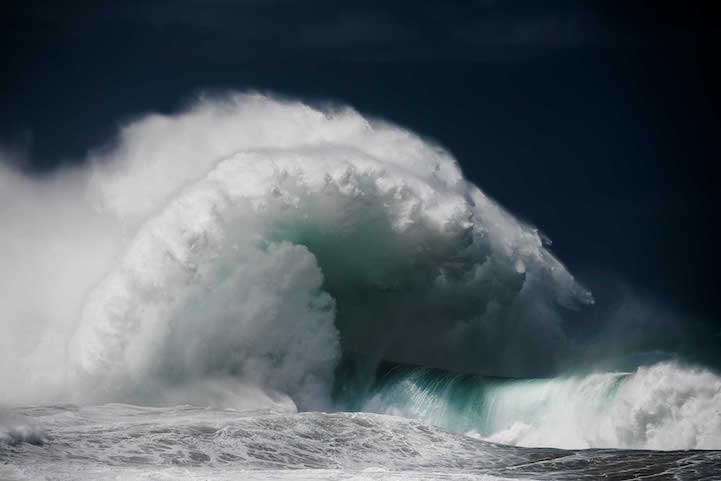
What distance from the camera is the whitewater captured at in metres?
18.0

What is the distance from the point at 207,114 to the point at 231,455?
13.6 meters

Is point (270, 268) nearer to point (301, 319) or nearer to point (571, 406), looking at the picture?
point (301, 319)

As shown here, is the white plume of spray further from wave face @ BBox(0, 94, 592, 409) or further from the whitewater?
wave face @ BBox(0, 94, 592, 409)

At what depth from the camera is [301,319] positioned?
77.5 ft

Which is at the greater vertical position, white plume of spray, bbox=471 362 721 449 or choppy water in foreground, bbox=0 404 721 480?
white plume of spray, bbox=471 362 721 449

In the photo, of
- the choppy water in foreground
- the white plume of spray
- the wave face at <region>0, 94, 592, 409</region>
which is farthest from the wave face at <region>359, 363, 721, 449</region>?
the wave face at <region>0, 94, 592, 409</region>

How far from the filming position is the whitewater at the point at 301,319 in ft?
59.1

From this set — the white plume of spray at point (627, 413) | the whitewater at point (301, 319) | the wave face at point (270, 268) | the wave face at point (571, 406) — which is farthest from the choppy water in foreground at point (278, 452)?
the wave face at point (270, 268)

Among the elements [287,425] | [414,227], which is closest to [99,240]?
[414,227]

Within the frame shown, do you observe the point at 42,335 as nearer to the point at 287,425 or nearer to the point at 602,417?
the point at 287,425

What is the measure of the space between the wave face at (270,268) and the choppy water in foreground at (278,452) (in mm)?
2833

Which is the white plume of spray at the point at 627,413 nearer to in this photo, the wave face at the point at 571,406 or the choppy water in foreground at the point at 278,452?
the wave face at the point at 571,406

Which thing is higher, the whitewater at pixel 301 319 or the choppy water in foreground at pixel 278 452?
the whitewater at pixel 301 319

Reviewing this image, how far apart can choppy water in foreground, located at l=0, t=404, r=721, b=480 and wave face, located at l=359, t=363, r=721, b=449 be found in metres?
1.13
